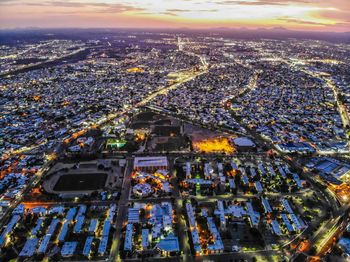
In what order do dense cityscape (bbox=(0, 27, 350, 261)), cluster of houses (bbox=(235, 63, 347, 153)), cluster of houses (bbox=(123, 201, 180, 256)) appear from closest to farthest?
1. cluster of houses (bbox=(123, 201, 180, 256))
2. dense cityscape (bbox=(0, 27, 350, 261))
3. cluster of houses (bbox=(235, 63, 347, 153))

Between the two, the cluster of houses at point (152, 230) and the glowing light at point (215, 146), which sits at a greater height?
the glowing light at point (215, 146)

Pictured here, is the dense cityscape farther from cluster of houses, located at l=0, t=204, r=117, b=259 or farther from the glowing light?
the glowing light

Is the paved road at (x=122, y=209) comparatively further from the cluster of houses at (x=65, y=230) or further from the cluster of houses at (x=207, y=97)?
the cluster of houses at (x=207, y=97)

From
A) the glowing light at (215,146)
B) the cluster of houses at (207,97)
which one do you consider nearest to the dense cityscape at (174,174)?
the glowing light at (215,146)

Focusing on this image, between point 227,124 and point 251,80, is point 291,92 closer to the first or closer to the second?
point 251,80

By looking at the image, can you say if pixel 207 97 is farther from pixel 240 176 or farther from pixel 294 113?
pixel 240 176

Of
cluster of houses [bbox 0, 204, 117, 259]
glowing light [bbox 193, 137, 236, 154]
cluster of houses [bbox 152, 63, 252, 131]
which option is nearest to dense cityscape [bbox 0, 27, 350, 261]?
cluster of houses [bbox 0, 204, 117, 259]

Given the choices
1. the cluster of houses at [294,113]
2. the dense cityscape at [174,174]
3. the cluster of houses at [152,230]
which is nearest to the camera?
the cluster of houses at [152,230]

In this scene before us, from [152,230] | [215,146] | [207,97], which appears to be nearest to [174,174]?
[152,230]
